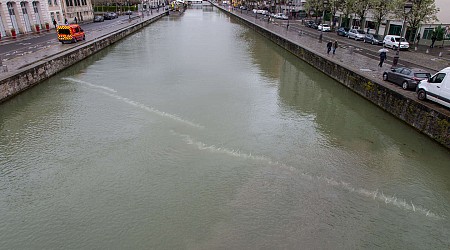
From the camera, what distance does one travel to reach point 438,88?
50.3ft

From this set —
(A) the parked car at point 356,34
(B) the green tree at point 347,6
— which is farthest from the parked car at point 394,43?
(B) the green tree at point 347,6

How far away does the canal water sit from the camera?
9734 mm

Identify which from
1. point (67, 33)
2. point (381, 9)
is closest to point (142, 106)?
point (67, 33)

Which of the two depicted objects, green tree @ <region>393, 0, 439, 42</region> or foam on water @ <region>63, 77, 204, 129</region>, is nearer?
foam on water @ <region>63, 77, 204, 129</region>

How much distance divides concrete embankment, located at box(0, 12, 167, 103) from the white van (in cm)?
2411

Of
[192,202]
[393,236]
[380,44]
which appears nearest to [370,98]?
[393,236]

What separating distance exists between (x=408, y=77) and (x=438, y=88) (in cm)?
347

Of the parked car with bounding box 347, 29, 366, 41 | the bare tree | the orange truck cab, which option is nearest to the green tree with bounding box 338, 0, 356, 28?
the bare tree

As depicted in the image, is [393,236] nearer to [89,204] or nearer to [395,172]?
[395,172]

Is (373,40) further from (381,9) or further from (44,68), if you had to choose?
(44,68)

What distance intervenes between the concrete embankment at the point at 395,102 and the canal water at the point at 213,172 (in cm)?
53

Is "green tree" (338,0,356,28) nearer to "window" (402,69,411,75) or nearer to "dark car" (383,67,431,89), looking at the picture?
"dark car" (383,67,431,89)

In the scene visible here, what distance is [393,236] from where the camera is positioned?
9711mm

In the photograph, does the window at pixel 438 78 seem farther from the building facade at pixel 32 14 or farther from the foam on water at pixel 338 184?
the building facade at pixel 32 14
